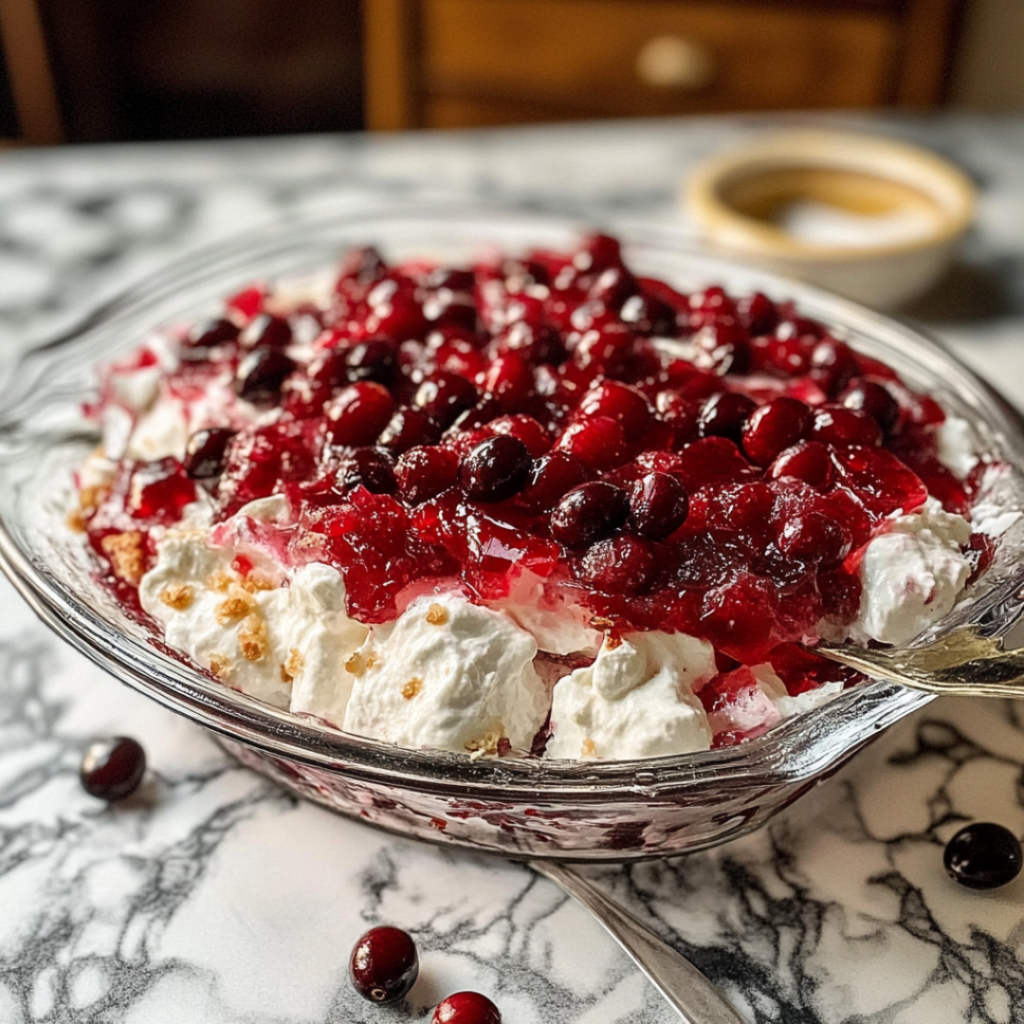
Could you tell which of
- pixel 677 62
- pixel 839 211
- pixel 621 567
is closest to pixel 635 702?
pixel 621 567

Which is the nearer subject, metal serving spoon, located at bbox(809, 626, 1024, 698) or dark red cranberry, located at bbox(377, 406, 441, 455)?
metal serving spoon, located at bbox(809, 626, 1024, 698)

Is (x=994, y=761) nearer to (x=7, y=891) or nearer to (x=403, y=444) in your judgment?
(x=403, y=444)

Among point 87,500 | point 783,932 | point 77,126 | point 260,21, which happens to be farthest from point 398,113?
point 783,932

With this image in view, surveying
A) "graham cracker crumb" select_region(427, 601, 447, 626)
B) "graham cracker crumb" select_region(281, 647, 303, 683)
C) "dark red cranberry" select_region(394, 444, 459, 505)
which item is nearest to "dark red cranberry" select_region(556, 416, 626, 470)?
"dark red cranberry" select_region(394, 444, 459, 505)

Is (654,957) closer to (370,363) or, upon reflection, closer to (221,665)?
(221,665)

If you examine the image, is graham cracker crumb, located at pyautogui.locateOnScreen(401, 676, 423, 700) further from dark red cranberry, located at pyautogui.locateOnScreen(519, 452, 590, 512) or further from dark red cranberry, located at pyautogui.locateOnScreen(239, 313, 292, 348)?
dark red cranberry, located at pyautogui.locateOnScreen(239, 313, 292, 348)
